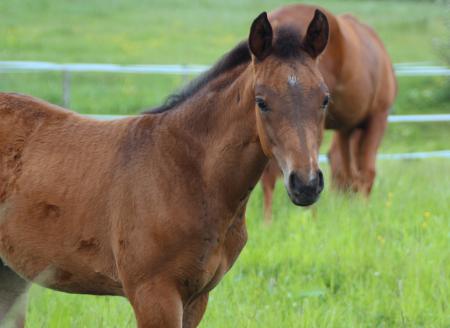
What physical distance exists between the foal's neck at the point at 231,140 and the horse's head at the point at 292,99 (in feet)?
0.55

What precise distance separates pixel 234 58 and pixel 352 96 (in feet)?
13.2

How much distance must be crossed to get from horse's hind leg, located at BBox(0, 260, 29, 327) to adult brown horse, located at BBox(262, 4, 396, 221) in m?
2.78

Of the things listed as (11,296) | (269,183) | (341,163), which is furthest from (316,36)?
(341,163)

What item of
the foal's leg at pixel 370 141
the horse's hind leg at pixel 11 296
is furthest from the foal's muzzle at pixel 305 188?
the foal's leg at pixel 370 141

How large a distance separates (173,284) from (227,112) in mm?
810

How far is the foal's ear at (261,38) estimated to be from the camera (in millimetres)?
3355

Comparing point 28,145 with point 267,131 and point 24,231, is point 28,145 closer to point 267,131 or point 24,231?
point 24,231

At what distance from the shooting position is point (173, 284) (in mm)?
3475

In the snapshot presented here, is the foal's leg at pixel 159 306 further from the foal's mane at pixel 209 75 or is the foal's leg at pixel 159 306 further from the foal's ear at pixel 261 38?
the foal's ear at pixel 261 38

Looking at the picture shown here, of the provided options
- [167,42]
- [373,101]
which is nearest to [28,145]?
[373,101]

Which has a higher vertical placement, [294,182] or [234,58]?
[234,58]

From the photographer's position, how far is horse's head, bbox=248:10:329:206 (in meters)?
3.14

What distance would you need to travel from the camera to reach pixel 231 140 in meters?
3.62

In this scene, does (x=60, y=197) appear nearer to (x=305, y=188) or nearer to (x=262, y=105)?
(x=262, y=105)
